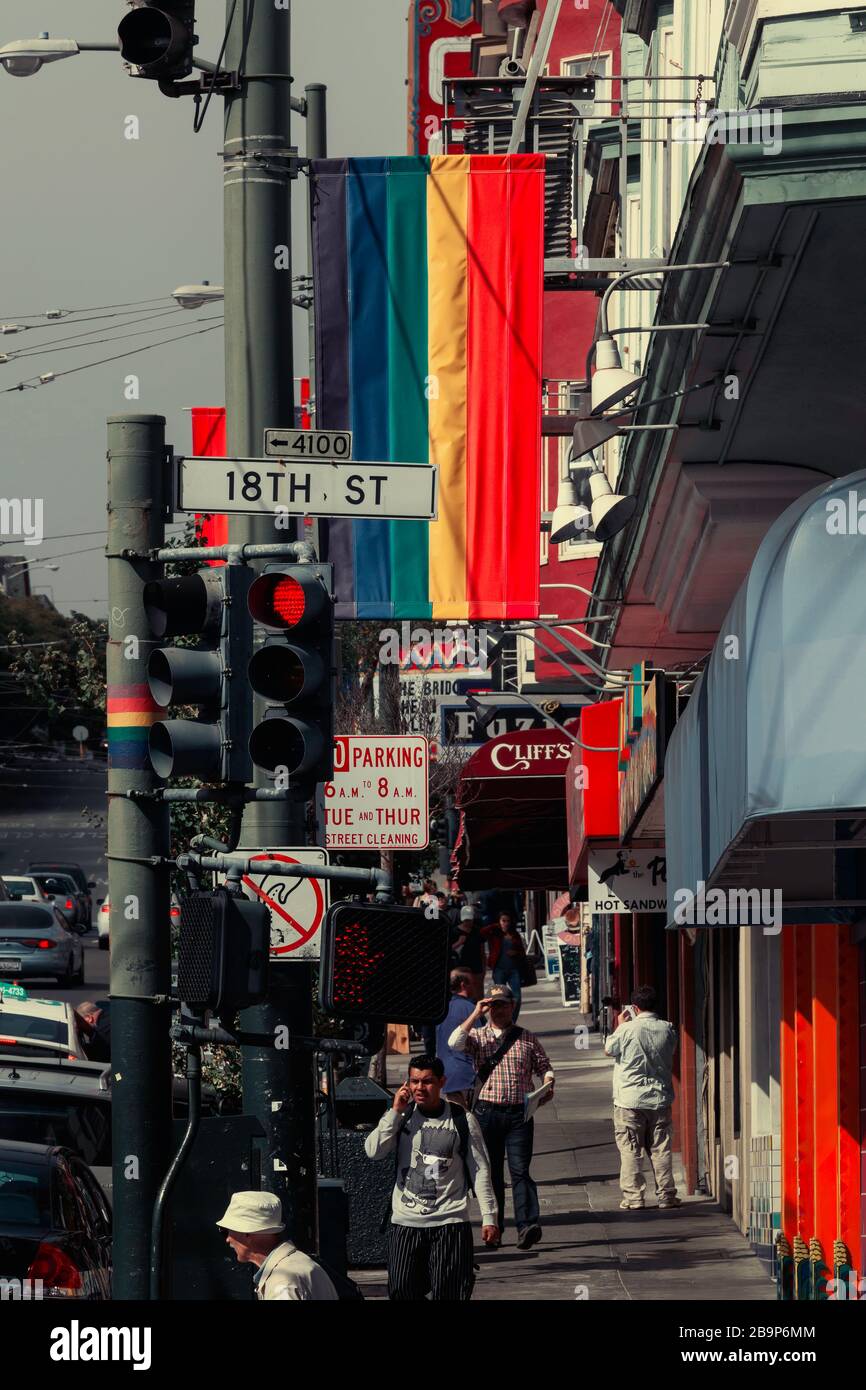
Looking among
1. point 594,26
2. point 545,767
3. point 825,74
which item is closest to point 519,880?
point 545,767

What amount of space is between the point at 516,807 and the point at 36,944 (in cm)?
1665

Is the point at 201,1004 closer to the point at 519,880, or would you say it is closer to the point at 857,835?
the point at 857,835

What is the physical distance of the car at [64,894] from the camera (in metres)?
54.0

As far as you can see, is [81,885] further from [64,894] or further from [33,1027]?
[33,1027]

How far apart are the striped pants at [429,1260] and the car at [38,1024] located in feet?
25.0

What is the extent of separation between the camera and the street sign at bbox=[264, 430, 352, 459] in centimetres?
912

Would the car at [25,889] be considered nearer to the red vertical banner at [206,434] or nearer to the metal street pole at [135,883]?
the red vertical banner at [206,434]

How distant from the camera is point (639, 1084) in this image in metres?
18.0

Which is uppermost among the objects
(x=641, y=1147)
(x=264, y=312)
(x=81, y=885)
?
(x=81, y=885)

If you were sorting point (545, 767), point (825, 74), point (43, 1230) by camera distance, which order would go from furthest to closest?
1. point (545, 767)
2. point (43, 1230)
3. point (825, 74)

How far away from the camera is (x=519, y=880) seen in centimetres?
2766

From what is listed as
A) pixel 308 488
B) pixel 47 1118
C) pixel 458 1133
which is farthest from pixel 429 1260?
pixel 308 488

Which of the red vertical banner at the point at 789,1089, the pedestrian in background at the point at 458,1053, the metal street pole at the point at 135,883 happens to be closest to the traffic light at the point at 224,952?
the metal street pole at the point at 135,883

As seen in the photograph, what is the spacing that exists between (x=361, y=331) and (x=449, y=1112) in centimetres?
427
